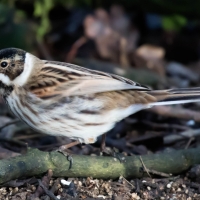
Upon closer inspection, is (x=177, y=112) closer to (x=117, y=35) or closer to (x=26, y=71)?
(x=26, y=71)

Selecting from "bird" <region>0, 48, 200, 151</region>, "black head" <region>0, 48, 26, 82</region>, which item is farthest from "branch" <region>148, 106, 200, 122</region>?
"black head" <region>0, 48, 26, 82</region>

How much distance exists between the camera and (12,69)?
15.7 feet

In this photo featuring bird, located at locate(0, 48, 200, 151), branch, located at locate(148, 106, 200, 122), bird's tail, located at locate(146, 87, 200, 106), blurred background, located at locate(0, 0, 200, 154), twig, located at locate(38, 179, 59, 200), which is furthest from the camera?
blurred background, located at locate(0, 0, 200, 154)

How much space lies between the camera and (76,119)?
4.66m

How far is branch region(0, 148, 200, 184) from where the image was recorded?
13.6ft

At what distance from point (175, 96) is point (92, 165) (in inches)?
43.0

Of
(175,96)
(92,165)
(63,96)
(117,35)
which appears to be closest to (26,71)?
(63,96)

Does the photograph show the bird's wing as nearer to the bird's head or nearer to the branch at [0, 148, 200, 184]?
the bird's head

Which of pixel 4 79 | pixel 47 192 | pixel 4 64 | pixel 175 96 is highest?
pixel 4 64

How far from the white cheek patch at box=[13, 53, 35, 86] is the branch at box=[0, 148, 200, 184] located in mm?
680

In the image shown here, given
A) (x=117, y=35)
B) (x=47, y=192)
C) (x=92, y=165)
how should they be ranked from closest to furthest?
(x=47, y=192) → (x=92, y=165) → (x=117, y=35)

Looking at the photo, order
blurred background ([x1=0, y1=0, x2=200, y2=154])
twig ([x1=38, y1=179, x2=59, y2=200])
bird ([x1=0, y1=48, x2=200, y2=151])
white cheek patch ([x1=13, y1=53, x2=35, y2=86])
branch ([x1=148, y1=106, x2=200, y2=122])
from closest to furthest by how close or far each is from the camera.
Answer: twig ([x1=38, y1=179, x2=59, y2=200]) < bird ([x1=0, y1=48, x2=200, y2=151]) < white cheek patch ([x1=13, y1=53, x2=35, y2=86]) < branch ([x1=148, y1=106, x2=200, y2=122]) < blurred background ([x1=0, y1=0, x2=200, y2=154])

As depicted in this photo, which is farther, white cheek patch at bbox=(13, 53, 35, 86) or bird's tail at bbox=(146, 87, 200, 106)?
bird's tail at bbox=(146, 87, 200, 106)

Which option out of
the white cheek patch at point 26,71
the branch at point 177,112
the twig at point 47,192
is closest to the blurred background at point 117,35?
the branch at point 177,112
